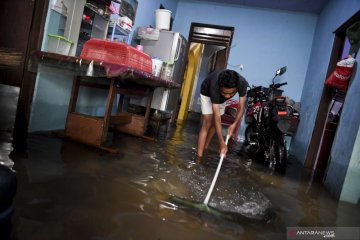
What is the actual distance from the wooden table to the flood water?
19cm

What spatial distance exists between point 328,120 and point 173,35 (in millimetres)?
3182

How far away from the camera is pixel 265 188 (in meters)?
2.62

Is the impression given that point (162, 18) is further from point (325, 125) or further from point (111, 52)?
point (325, 125)

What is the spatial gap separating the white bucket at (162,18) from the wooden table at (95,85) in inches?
77.3

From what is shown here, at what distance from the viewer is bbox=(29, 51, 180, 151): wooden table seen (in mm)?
2354

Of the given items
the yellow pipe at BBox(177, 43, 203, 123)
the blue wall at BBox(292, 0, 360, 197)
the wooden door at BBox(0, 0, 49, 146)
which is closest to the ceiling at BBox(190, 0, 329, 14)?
the blue wall at BBox(292, 0, 360, 197)

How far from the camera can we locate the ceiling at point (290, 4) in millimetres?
5707

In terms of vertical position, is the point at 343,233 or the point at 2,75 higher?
the point at 2,75

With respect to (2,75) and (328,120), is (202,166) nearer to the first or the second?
(2,75)

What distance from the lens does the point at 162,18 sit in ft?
17.4

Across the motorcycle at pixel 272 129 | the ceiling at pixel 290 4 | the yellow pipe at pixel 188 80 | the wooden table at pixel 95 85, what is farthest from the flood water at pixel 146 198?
the yellow pipe at pixel 188 80

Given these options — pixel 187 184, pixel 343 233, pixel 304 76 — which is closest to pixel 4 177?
pixel 187 184

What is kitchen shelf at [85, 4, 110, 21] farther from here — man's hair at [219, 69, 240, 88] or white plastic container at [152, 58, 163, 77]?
man's hair at [219, 69, 240, 88]

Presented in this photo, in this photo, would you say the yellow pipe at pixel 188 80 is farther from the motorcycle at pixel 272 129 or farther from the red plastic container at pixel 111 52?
the red plastic container at pixel 111 52
